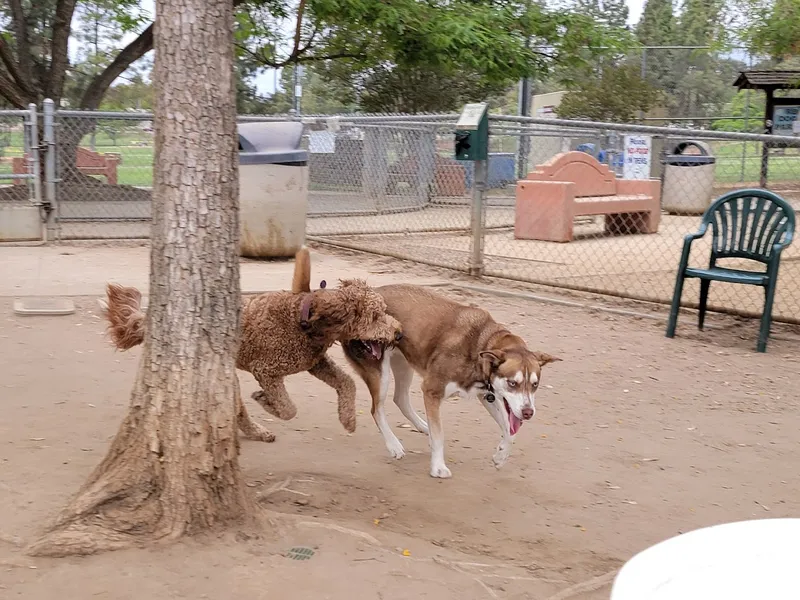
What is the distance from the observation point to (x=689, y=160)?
62.2 ft

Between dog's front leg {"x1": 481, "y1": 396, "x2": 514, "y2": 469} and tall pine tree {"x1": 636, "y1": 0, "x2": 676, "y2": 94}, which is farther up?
tall pine tree {"x1": 636, "y1": 0, "x2": 676, "y2": 94}

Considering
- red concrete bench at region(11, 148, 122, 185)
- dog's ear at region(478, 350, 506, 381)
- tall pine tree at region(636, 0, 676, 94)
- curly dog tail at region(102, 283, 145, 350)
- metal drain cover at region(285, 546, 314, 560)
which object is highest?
tall pine tree at region(636, 0, 676, 94)

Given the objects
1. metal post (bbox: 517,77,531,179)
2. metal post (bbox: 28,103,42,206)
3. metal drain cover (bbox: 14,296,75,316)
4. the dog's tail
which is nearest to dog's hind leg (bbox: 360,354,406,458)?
the dog's tail

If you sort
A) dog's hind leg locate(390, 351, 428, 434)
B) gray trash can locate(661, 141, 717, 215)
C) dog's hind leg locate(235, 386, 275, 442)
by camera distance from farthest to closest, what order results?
gray trash can locate(661, 141, 717, 215)
dog's hind leg locate(390, 351, 428, 434)
dog's hind leg locate(235, 386, 275, 442)

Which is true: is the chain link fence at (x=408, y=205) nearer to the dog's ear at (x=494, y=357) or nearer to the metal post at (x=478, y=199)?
the metal post at (x=478, y=199)

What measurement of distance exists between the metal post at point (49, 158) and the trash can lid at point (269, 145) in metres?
2.64

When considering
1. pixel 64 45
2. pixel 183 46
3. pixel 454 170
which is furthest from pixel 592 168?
pixel 183 46

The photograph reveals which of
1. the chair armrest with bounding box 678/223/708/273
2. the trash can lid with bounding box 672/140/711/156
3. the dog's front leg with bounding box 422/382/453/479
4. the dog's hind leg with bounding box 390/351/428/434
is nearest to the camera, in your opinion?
the dog's front leg with bounding box 422/382/453/479

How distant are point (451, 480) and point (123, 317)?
1.77 meters

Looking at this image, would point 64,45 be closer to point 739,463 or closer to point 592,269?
point 592,269

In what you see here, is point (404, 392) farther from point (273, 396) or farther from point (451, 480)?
point (273, 396)

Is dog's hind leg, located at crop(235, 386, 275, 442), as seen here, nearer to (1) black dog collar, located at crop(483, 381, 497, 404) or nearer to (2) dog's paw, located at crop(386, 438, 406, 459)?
(2) dog's paw, located at crop(386, 438, 406, 459)

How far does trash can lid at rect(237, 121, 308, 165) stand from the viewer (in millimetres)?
10250

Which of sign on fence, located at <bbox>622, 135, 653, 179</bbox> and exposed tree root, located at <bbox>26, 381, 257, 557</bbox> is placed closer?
exposed tree root, located at <bbox>26, 381, 257, 557</bbox>
